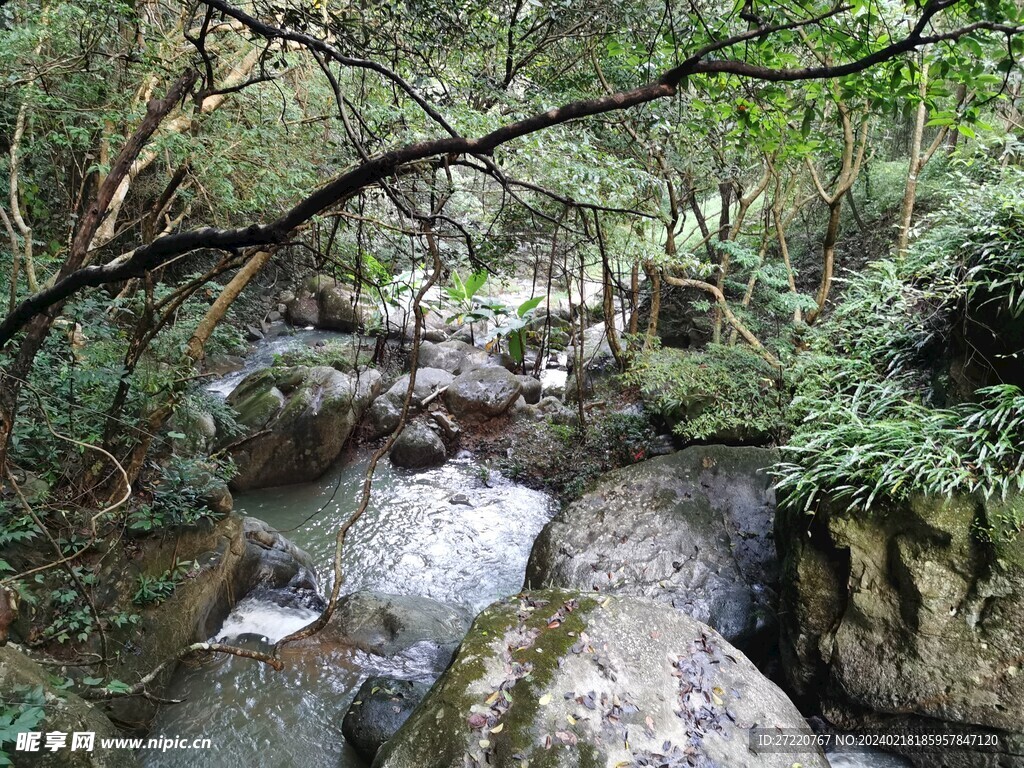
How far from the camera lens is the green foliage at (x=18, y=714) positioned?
5.81ft

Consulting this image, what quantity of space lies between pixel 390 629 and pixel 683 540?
2.84 metres

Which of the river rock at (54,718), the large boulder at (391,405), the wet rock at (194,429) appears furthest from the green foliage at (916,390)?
the large boulder at (391,405)

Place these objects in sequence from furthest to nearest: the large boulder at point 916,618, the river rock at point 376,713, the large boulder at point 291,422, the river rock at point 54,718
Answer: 1. the large boulder at point 291,422
2. the river rock at point 376,713
3. the large boulder at point 916,618
4. the river rock at point 54,718

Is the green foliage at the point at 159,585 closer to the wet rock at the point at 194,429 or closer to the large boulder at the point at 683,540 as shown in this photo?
the wet rock at the point at 194,429

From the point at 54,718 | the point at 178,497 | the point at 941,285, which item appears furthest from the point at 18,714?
the point at 941,285

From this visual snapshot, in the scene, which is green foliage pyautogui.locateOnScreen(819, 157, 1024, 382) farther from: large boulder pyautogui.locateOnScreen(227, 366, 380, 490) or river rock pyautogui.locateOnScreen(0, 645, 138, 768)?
river rock pyautogui.locateOnScreen(0, 645, 138, 768)

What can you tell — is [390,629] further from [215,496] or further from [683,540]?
[683,540]

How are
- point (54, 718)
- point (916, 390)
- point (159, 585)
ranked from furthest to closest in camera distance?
point (916, 390)
point (159, 585)
point (54, 718)

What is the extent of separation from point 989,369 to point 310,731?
18.6 ft

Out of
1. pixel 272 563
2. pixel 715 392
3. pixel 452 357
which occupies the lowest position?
pixel 272 563

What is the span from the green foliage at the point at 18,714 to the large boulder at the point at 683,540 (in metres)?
3.62

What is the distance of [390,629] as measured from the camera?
4809 mm

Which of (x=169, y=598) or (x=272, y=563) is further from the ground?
(x=169, y=598)

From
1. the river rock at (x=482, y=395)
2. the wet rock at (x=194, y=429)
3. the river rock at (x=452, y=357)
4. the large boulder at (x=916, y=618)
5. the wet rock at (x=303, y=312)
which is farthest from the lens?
the wet rock at (x=303, y=312)
